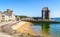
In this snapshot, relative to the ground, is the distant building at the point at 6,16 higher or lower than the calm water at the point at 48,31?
higher

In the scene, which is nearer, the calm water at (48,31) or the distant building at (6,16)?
the calm water at (48,31)

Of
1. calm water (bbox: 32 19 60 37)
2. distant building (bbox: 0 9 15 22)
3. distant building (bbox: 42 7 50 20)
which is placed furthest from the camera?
distant building (bbox: 42 7 50 20)

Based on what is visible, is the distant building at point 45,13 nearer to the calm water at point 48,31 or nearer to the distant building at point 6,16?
the distant building at point 6,16

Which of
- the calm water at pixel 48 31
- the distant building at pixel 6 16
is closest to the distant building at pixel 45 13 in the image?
the distant building at pixel 6 16

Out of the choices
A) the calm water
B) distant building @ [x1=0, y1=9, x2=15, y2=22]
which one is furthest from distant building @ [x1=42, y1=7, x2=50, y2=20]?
the calm water

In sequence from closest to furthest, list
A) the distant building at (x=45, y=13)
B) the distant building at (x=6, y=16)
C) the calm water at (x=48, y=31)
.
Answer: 1. the calm water at (x=48, y=31)
2. the distant building at (x=6, y=16)
3. the distant building at (x=45, y=13)

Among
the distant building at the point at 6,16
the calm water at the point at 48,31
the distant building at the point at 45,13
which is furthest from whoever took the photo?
the distant building at the point at 45,13

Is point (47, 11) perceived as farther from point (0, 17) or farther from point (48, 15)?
point (0, 17)

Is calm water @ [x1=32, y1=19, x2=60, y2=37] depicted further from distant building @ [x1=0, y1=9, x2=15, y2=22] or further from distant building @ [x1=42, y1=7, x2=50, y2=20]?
distant building @ [x1=42, y1=7, x2=50, y2=20]

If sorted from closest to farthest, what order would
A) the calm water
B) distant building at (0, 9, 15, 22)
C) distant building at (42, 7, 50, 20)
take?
the calm water, distant building at (0, 9, 15, 22), distant building at (42, 7, 50, 20)

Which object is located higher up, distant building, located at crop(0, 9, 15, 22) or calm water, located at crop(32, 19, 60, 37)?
distant building, located at crop(0, 9, 15, 22)

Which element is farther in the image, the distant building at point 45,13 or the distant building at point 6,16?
the distant building at point 45,13

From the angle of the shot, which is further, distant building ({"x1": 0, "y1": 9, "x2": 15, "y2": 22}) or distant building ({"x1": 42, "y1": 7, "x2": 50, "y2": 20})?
distant building ({"x1": 42, "y1": 7, "x2": 50, "y2": 20})

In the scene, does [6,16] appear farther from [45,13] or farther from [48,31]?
[45,13]
